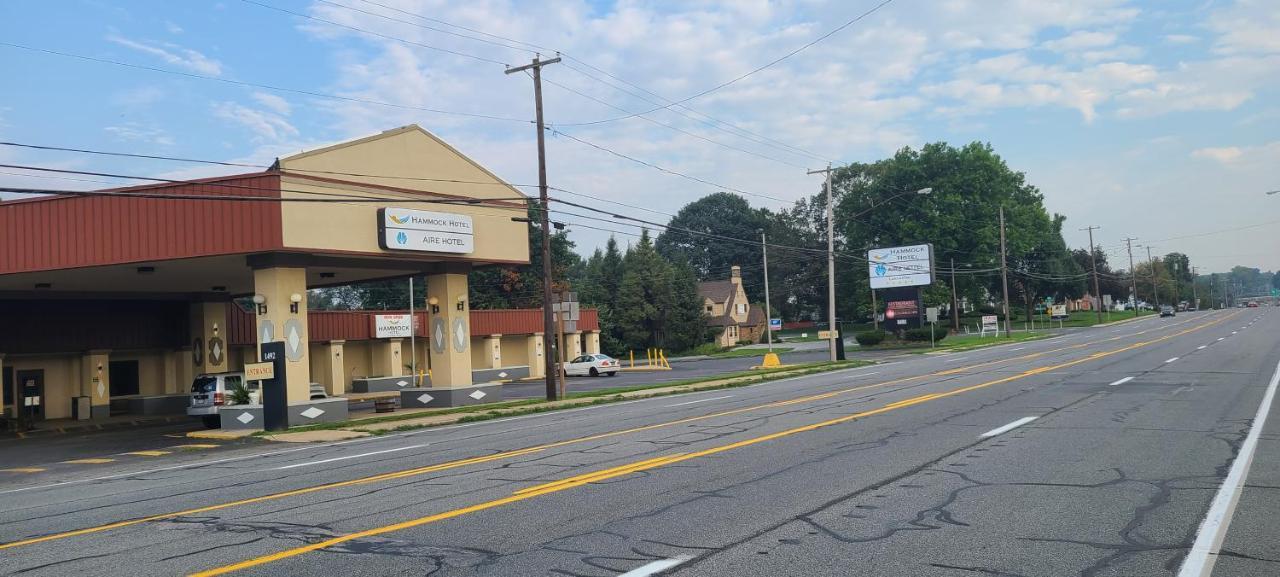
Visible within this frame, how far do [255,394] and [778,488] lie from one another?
18.9m

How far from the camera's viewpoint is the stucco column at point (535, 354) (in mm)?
53938

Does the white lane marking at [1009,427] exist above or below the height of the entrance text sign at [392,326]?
below

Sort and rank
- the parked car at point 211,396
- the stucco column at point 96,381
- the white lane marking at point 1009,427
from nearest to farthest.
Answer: the white lane marking at point 1009,427, the parked car at point 211,396, the stucco column at point 96,381

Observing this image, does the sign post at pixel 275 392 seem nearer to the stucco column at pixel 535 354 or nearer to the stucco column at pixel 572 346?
the stucco column at pixel 535 354

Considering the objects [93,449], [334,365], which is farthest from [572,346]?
[93,449]

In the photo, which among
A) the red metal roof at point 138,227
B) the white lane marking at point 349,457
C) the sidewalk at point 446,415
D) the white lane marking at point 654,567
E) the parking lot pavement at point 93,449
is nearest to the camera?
the white lane marking at point 654,567

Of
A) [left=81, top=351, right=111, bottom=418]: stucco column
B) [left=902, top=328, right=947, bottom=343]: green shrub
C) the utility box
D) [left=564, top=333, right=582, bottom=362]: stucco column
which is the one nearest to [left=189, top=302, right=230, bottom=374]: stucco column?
[left=81, top=351, right=111, bottom=418]: stucco column

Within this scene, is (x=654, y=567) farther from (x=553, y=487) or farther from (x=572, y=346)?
(x=572, y=346)

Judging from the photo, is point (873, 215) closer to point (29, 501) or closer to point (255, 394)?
point (255, 394)

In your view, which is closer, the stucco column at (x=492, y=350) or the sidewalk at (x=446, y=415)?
the sidewalk at (x=446, y=415)

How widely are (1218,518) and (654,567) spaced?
202 inches

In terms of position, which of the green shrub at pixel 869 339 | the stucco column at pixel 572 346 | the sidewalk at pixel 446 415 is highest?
the stucco column at pixel 572 346

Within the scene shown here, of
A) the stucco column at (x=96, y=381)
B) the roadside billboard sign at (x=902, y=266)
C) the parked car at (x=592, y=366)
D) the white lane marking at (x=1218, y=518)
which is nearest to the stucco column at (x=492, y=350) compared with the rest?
the parked car at (x=592, y=366)

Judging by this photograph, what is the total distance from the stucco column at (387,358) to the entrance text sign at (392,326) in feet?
3.10
